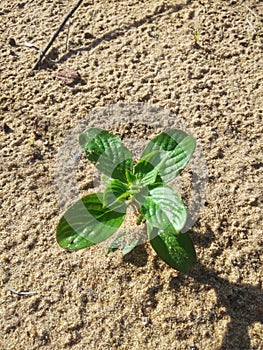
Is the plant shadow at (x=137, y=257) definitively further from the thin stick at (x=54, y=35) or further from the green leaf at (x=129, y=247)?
the thin stick at (x=54, y=35)

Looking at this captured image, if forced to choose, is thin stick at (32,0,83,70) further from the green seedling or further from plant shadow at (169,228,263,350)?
plant shadow at (169,228,263,350)

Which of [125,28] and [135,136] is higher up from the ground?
[125,28]

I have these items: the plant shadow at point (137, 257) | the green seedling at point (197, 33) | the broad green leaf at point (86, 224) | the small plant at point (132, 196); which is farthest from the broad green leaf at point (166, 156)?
the green seedling at point (197, 33)

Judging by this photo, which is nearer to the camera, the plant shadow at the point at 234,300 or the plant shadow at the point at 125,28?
the plant shadow at the point at 234,300

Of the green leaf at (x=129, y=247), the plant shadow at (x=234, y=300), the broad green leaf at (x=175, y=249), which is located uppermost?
the broad green leaf at (x=175, y=249)

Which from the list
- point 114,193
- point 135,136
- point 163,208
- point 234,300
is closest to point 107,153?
point 114,193

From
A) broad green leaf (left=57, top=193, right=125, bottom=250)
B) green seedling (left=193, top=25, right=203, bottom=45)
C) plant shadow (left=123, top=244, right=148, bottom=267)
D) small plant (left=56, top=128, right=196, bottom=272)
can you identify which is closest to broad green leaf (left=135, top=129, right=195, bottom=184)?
small plant (left=56, top=128, right=196, bottom=272)

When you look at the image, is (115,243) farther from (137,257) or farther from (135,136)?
(135,136)
